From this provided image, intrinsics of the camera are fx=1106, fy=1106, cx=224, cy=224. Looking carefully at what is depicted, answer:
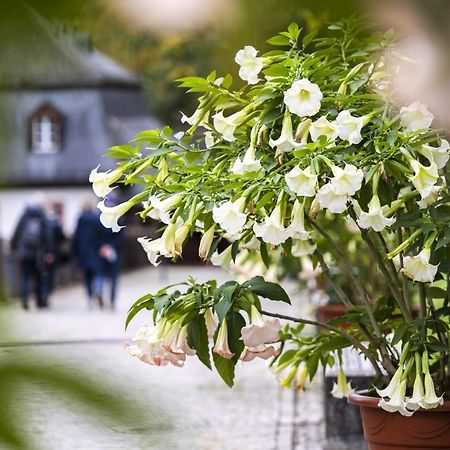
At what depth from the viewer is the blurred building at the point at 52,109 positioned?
530 mm

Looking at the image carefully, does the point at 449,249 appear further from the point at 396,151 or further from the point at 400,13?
the point at 400,13

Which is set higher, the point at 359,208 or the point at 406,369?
the point at 359,208

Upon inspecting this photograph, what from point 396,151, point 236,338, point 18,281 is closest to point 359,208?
point 396,151

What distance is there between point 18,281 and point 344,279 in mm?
8234

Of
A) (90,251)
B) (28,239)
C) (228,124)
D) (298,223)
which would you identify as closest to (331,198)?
(298,223)

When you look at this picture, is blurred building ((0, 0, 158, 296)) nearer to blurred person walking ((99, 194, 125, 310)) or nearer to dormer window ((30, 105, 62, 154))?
dormer window ((30, 105, 62, 154))

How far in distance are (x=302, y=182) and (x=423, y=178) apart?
35 cm

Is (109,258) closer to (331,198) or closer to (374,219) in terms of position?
(374,219)

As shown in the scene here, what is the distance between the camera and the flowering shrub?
3.12 metres

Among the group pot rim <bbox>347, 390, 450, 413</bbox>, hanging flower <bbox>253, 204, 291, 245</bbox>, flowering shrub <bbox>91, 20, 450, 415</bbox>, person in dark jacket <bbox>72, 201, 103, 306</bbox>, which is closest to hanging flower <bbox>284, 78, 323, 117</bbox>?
flowering shrub <bbox>91, 20, 450, 415</bbox>

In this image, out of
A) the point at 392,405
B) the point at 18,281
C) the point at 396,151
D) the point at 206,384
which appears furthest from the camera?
the point at 206,384

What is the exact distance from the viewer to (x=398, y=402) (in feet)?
11.2

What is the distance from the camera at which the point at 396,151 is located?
10.4ft

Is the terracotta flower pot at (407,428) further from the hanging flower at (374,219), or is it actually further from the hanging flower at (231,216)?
the hanging flower at (231,216)
